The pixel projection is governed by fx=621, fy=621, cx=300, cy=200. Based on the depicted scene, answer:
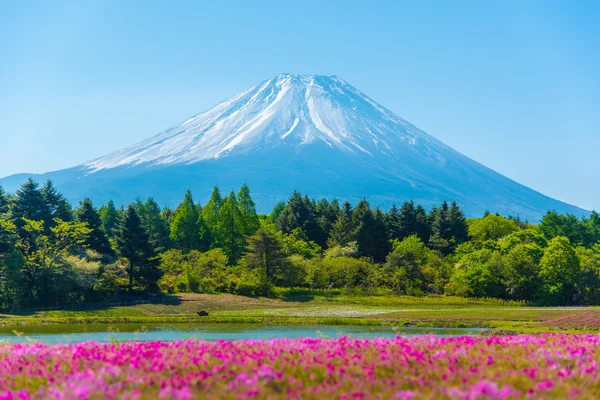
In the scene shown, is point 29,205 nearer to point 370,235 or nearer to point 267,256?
point 267,256

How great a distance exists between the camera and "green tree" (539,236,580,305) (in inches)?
2625

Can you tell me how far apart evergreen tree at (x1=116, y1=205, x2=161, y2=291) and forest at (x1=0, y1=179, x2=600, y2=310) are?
0.11 meters

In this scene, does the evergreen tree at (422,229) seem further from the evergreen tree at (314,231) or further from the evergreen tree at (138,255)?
the evergreen tree at (138,255)

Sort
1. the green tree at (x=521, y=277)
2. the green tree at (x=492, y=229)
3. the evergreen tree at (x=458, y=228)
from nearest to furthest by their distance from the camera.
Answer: the green tree at (x=521, y=277) < the evergreen tree at (x=458, y=228) < the green tree at (x=492, y=229)

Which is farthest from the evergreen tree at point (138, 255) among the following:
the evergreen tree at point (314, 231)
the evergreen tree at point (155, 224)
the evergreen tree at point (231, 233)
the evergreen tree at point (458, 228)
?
the evergreen tree at point (458, 228)

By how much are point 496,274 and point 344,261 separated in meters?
17.9

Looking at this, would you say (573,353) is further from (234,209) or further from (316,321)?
(234,209)

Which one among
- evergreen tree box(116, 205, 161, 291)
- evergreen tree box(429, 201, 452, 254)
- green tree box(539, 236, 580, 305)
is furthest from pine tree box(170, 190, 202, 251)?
green tree box(539, 236, 580, 305)

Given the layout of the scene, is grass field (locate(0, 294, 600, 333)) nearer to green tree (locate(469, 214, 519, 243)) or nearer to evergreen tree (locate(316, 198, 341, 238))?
evergreen tree (locate(316, 198, 341, 238))

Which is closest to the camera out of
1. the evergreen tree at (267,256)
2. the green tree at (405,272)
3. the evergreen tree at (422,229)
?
the green tree at (405,272)

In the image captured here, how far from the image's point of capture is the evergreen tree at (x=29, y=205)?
67.4m

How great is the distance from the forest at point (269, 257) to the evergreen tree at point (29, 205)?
0.11m

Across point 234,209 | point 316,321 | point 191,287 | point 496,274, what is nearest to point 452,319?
point 316,321

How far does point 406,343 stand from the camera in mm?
12828
